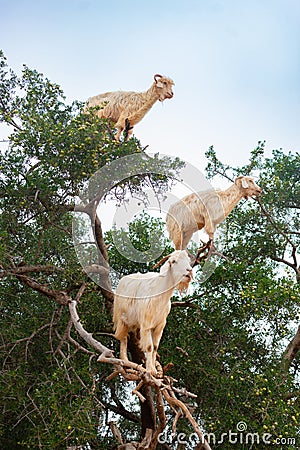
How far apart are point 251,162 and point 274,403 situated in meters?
2.78

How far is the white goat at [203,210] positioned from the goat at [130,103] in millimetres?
1370

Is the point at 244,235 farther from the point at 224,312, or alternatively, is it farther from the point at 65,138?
the point at 65,138

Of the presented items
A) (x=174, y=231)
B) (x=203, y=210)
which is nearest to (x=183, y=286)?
(x=174, y=231)

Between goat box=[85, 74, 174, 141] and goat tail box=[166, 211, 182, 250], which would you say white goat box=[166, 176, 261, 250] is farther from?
goat box=[85, 74, 174, 141]

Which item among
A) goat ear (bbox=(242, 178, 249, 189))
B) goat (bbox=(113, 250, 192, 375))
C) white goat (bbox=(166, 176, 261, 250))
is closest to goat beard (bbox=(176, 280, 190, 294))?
goat (bbox=(113, 250, 192, 375))

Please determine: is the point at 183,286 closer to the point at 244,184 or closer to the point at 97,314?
the point at 244,184

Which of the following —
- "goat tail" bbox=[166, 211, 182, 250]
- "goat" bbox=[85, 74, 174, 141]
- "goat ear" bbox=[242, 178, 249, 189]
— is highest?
"goat" bbox=[85, 74, 174, 141]

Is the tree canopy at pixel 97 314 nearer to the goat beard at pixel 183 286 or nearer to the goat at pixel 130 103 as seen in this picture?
the goat at pixel 130 103

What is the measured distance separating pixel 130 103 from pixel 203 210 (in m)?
2.04

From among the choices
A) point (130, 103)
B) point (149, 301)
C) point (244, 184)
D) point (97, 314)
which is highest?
point (130, 103)

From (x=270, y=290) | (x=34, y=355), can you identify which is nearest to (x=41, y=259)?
(x=34, y=355)

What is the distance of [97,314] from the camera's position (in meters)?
6.79

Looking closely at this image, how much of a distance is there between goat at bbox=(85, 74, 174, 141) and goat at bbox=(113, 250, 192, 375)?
2.26 metres

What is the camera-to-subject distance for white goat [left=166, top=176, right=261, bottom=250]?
4.81 metres
